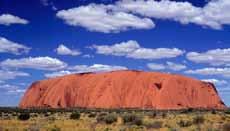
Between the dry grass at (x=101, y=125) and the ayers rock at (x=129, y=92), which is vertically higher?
the ayers rock at (x=129, y=92)

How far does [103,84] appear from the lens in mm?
153875

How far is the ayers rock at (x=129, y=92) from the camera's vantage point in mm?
145875

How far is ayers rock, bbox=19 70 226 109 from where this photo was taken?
5743 inches

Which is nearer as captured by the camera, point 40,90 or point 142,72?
point 142,72

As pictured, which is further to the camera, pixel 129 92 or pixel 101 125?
pixel 129 92

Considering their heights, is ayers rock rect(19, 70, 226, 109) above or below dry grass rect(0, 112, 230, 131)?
above

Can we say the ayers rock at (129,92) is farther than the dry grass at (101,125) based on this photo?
Yes

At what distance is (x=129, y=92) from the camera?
151 m

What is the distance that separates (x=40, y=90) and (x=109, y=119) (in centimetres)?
13988

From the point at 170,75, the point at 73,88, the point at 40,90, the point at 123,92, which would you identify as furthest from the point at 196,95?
the point at 40,90

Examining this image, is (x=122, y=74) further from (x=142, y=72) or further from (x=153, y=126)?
(x=153, y=126)

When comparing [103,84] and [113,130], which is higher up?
[103,84]

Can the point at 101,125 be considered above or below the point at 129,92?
below

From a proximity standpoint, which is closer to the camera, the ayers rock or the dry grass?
the dry grass
